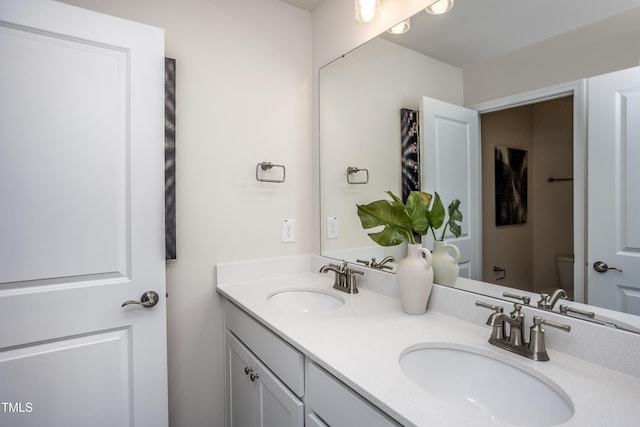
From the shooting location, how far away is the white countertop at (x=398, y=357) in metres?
0.63

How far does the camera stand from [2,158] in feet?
3.50

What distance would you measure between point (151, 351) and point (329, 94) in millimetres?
1544

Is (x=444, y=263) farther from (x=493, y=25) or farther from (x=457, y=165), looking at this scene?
(x=493, y=25)

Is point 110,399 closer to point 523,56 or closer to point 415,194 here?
point 415,194

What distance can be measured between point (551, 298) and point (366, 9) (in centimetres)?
139

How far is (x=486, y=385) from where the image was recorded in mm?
866

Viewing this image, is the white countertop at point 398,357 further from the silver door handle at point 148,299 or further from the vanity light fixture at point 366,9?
the vanity light fixture at point 366,9

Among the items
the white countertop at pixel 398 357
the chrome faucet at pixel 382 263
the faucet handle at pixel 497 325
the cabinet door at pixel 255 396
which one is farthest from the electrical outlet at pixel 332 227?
the faucet handle at pixel 497 325

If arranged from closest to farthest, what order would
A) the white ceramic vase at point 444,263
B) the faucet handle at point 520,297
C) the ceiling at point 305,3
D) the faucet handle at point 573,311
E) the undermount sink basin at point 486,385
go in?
the undermount sink basin at point 486,385 → the faucet handle at point 573,311 → the faucet handle at point 520,297 → the white ceramic vase at point 444,263 → the ceiling at point 305,3

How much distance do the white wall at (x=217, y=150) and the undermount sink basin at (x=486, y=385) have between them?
1058 millimetres

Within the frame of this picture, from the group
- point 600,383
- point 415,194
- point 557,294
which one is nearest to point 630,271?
point 557,294

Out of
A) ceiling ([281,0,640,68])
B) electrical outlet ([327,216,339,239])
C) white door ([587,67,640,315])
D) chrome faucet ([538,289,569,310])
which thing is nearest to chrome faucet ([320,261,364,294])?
electrical outlet ([327,216,339,239])

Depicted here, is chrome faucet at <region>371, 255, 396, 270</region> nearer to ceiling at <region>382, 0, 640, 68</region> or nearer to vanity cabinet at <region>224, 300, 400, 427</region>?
vanity cabinet at <region>224, 300, 400, 427</region>

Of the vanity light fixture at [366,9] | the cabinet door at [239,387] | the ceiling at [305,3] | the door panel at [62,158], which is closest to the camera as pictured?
the door panel at [62,158]
